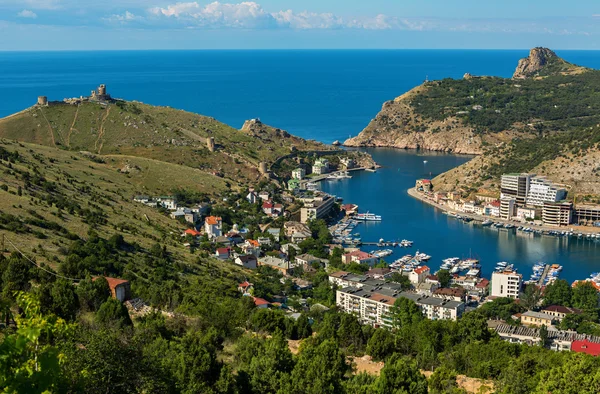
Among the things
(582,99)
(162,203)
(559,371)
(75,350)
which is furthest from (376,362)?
(582,99)

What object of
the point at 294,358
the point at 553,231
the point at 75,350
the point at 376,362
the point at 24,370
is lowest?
the point at 553,231

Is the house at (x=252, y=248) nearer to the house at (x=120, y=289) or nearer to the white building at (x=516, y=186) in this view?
the house at (x=120, y=289)

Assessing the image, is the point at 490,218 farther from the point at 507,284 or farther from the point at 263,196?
the point at 507,284

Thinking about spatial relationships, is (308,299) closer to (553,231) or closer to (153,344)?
(153,344)

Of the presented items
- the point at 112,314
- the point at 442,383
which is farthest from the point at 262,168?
the point at 442,383

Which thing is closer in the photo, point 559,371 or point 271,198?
point 559,371

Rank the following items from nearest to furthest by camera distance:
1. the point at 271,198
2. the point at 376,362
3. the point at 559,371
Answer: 1. the point at 559,371
2. the point at 376,362
3. the point at 271,198
